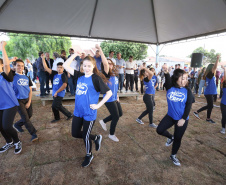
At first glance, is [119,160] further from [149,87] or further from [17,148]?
[149,87]

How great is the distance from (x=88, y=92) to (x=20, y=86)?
83.6 inches

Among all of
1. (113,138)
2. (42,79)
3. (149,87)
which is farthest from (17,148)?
(42,79)

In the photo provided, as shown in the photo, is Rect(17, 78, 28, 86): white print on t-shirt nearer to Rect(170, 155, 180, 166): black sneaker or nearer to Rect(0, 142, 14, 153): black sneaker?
Rect(0, 142, 14, 153): black sneaker

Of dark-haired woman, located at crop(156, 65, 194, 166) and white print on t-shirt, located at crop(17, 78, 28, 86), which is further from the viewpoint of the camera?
white print on t-shirt, located at crop(17, 78, 28, 86)

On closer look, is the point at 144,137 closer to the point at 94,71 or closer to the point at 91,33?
the point at 94,71

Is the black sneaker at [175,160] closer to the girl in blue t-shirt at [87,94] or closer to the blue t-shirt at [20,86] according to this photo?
the girl in blue t-shirt at [87,94]

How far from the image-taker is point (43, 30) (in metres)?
7.08

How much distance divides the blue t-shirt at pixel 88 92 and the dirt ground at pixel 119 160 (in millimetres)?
1090

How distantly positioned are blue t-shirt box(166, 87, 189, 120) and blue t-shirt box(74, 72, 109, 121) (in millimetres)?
1336

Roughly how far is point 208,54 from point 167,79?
166 ft

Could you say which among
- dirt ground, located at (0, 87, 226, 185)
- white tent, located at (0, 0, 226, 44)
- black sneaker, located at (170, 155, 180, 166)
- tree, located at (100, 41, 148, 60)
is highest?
tree, located at (100, 41, 148, 60)

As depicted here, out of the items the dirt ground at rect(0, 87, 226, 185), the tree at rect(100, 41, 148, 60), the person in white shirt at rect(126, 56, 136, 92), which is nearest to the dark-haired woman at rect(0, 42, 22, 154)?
the dirt ground at rect(0, 87, 226, 185)

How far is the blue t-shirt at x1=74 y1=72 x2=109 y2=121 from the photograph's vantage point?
2.20m

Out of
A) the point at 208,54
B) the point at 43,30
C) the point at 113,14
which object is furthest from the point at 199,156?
the point at 208,54
